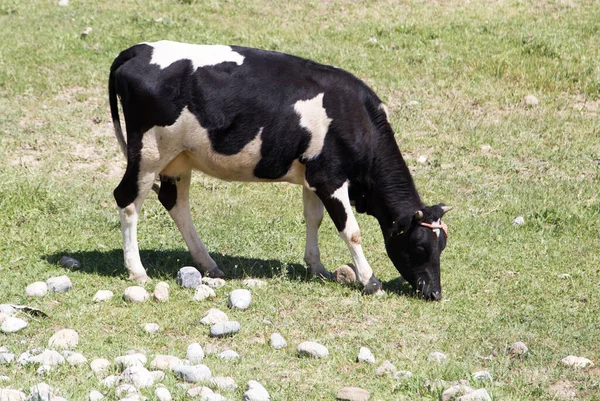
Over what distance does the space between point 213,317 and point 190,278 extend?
99 cm

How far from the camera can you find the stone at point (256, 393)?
6.61m

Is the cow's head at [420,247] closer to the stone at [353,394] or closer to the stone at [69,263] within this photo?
the stone at [353,394]

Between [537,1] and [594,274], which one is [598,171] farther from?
[537,1]

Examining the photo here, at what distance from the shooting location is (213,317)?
8328 millimetres

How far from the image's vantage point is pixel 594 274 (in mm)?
10070

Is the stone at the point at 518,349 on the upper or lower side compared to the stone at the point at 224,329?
upper

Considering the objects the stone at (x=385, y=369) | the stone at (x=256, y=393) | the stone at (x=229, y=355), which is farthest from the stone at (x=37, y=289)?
the stone at (x=385, y=369)

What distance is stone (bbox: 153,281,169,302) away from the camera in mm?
8859

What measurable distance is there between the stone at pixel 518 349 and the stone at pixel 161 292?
9.99ft

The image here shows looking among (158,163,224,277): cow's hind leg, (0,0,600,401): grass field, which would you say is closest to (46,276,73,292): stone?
(0,0,600,401): grass field

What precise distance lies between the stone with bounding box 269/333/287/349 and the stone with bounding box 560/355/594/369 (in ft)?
7.19

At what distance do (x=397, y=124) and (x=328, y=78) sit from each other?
5.19m

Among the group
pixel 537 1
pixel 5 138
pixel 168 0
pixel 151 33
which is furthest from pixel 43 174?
pixel 537 1

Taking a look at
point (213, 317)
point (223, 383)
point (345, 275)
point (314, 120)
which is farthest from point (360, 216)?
point (223, 383)
